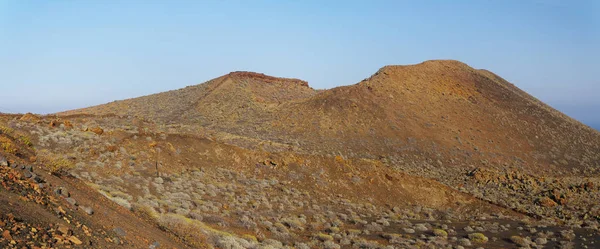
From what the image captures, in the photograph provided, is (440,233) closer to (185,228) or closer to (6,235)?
(185,228)

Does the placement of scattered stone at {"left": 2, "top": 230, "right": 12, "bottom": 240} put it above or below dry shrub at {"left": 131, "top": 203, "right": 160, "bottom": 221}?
above

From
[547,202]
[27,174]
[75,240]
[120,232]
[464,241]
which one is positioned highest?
[27,174]

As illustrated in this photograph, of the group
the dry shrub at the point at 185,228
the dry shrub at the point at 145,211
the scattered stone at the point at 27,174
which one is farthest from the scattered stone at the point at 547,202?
the scattered stone at the point at 27,174

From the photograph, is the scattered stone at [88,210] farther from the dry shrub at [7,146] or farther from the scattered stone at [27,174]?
the dry shrub at [7,146]

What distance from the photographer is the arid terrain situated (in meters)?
10.7

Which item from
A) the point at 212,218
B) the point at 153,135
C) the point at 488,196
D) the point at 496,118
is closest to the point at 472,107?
the point at 496,118

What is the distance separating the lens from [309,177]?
2159 centimetres

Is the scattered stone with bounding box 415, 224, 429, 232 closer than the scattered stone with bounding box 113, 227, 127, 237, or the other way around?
the scattered stone with bounding box 113, 227, 127, 237

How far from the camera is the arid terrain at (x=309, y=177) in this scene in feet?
35.1

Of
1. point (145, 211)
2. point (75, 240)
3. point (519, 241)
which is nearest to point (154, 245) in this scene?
point (75, 240)

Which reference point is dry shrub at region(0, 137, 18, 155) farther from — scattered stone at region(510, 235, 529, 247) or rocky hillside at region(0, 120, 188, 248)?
scattered stone at region(510, 235, 529, 247)

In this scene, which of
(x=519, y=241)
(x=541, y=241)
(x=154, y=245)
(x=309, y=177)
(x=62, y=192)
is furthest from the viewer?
(x=309, y=177)

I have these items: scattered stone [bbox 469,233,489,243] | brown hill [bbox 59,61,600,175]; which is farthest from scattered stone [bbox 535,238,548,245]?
brown hill [bbox 59,61,600,175]

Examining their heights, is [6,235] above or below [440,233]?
above
